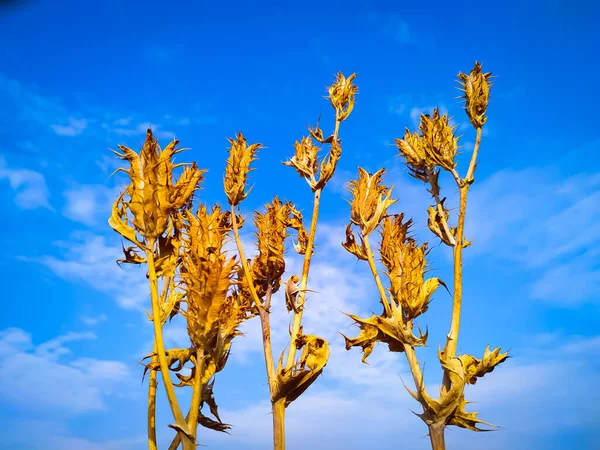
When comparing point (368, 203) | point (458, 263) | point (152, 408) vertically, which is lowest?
point (152, 408)

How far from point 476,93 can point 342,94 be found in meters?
2.24

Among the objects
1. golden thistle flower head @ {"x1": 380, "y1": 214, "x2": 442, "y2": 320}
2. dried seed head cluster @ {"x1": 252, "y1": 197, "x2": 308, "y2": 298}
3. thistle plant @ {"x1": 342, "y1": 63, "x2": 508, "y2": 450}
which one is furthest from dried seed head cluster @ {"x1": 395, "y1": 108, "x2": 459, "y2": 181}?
dried seed head cluster @ {"x1": 252, "y1": 197, "x2": 308, "y2": 298}

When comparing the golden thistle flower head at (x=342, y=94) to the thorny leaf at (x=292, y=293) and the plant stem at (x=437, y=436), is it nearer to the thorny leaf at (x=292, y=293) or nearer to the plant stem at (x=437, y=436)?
the thorny leaf at (x=292, y=293)

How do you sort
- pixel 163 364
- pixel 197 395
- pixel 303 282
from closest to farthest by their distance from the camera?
1. pixel 163 364
2. pixel 197 395
3. pixel 303 282

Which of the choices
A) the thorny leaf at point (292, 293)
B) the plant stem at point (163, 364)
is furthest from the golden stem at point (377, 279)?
the plant stem at point (163, 364)

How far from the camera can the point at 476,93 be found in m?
8.88

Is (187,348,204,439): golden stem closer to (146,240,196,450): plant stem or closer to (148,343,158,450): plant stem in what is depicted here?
(146,240,196,450): plant stem

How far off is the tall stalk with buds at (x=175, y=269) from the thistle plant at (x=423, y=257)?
2.55 meters

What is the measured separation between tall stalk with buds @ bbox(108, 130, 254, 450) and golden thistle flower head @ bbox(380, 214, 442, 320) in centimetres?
272

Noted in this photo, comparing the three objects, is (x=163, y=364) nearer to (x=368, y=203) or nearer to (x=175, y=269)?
(x=175, y=269)

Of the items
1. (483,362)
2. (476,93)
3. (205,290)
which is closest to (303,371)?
(205,290)

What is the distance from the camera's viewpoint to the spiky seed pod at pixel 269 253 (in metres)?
8.48

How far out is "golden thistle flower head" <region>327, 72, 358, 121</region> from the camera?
30.3ft

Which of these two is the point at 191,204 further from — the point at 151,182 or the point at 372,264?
the point at 372,264
